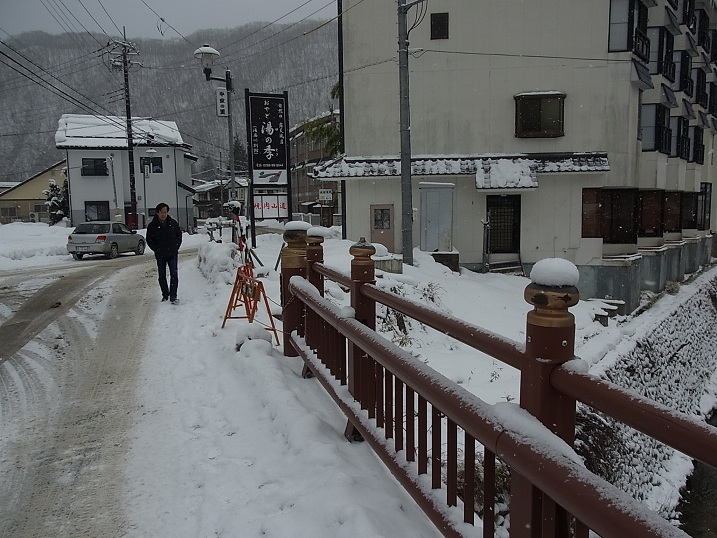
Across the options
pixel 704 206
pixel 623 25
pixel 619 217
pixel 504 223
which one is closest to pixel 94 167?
pixel 504 223

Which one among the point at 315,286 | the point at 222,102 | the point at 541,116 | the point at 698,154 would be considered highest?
the point at 222,102

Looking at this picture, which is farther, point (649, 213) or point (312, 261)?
point (649, 213)

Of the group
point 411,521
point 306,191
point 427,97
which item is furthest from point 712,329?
point 306,191

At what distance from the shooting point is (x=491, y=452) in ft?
6.82

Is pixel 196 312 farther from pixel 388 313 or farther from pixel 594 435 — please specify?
pixel 594 435

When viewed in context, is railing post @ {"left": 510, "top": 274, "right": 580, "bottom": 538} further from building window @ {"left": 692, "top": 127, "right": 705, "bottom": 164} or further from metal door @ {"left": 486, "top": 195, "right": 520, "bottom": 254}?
building window @ {"left": 692, "top": 127, "right": 705, "bottom": 164}

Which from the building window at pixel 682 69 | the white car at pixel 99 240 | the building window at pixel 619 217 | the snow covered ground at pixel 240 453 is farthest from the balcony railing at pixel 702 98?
the snow covered ground at pixel 240 453

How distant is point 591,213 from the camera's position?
1930 cm

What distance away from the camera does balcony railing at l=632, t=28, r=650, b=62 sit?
63.1ft

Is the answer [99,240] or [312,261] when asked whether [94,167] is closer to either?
[99,240]

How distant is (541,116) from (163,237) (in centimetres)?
1456

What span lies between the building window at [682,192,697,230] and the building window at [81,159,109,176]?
125ft

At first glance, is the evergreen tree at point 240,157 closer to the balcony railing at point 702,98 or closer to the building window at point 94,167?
the building window at point 94,167

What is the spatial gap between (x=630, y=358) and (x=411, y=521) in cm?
1189
